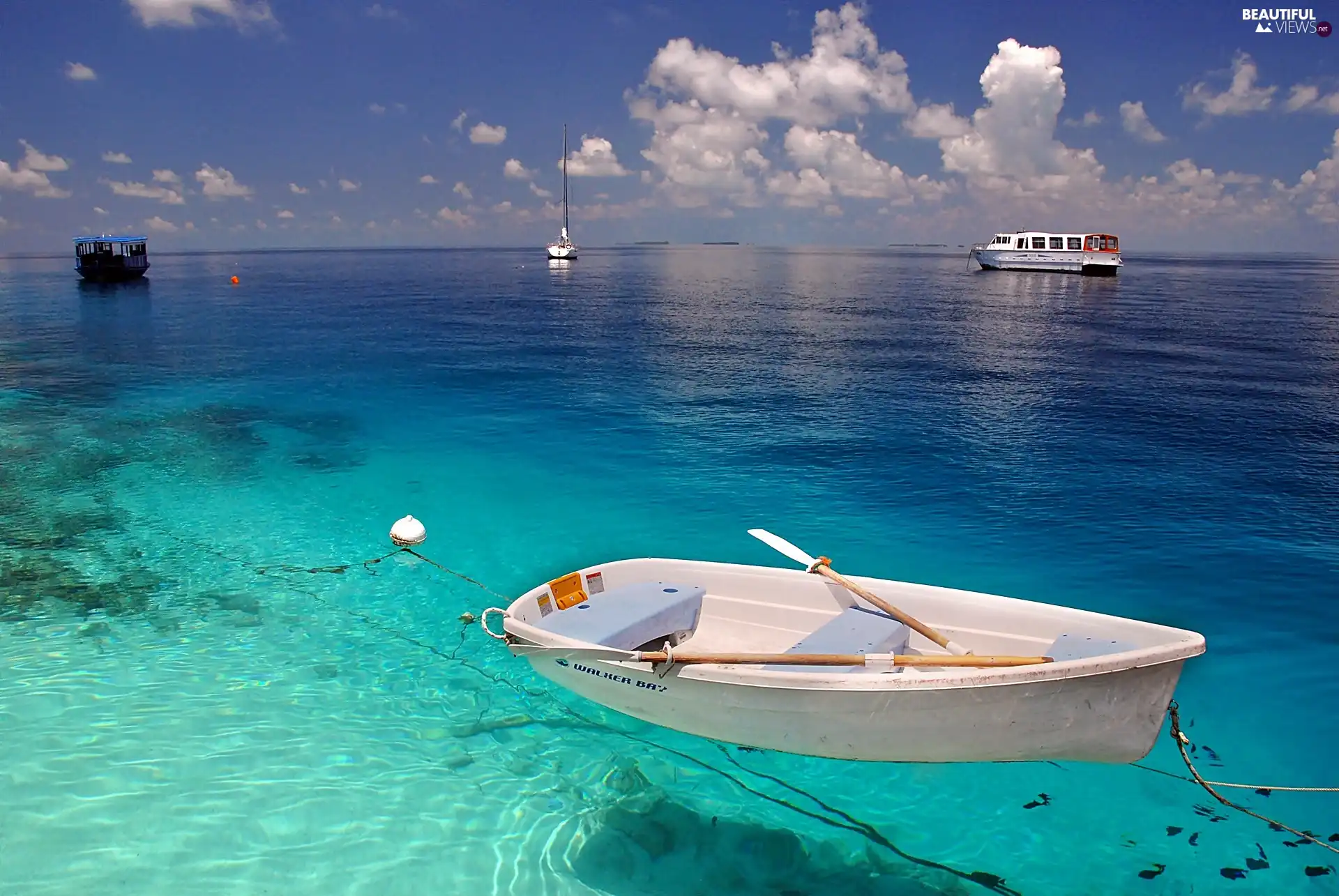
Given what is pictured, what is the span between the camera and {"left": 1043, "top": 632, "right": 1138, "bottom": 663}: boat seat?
9.38 meters

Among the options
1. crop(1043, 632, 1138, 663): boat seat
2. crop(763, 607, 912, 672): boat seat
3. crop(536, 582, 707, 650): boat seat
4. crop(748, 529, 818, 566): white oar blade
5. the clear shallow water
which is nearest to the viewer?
crop(1043, 632, 1138, 663): boat seat

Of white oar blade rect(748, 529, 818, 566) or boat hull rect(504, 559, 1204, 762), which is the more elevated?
white oar blade rect(748, 529, 818, 566)

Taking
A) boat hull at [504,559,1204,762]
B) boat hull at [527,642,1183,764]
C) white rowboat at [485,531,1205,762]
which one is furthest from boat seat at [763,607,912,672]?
boat hull at [527,642,1183,764]

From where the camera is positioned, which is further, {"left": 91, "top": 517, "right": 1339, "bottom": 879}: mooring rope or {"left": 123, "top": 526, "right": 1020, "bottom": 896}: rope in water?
{"left": 123, "top": 526, "right": 1020, "bottom": 896}: rope in water

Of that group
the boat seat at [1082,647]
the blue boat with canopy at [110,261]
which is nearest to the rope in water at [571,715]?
the boat seat at [1082,647]

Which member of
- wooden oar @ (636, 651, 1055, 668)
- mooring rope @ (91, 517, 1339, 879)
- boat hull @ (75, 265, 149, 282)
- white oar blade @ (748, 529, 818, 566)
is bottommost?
mooring rope @ (91, 517, 1339, 879)

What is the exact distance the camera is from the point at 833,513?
2120cm

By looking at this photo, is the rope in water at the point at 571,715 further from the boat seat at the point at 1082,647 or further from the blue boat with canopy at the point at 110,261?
the blue boat with canopy at the point at 110,261

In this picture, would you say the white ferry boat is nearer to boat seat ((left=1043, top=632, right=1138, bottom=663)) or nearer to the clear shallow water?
the clear shallow water

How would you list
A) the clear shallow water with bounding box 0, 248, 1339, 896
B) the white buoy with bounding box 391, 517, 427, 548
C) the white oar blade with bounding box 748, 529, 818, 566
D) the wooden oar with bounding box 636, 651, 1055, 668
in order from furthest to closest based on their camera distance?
the white buoy with bounding box 391, 517, 427, 548, the white oar blade with bounding box 748, 529, 818, 566, the clear shallow water with bounding box 0, 248, 1339, 896, the wooden oar with bounding box 636, 651, 1055, 668

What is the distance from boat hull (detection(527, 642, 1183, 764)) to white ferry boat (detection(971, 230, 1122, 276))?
11402 cm

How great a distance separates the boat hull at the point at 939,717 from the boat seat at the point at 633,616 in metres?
0.88

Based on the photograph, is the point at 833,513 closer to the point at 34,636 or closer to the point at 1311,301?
the point at 34,636

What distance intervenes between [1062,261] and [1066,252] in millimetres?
1262
